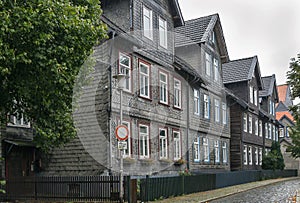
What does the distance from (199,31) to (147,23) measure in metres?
7.76

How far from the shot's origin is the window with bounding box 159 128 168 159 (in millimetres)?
23062

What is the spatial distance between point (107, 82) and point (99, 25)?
197 inches

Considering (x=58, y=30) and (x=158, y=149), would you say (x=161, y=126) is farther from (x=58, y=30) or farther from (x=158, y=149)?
(x=58, y=30)

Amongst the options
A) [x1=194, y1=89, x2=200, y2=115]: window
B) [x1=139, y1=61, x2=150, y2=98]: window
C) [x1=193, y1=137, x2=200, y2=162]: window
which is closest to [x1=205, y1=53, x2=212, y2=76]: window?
[x1=194, y1=89, x2=200, y2=115]: window

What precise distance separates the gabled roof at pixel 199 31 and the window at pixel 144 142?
30.3 ft

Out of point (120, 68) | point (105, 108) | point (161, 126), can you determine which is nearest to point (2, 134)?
point (105, 108)

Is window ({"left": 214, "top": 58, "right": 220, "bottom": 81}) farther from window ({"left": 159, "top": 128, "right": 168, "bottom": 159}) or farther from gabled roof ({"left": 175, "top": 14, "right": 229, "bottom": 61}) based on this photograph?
window ({"left": 159, "top": 128, "right": 168, "bottom": 159})

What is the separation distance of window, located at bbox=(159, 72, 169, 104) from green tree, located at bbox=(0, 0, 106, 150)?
9273 mm

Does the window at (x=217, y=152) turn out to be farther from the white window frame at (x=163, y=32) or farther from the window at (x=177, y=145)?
the white window frame at (x=163, y=32)

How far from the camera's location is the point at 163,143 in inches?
923

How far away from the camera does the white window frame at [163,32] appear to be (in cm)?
2417

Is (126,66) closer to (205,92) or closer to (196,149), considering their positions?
(196,149)

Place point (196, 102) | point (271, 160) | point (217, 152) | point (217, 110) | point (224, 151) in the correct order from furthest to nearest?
1. point (271, 160)
2. point (224, 151)
3. point (217, 110)
4. point (217, 152)
5. point (196, 102)

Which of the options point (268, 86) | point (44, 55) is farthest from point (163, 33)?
point (268, 86)
